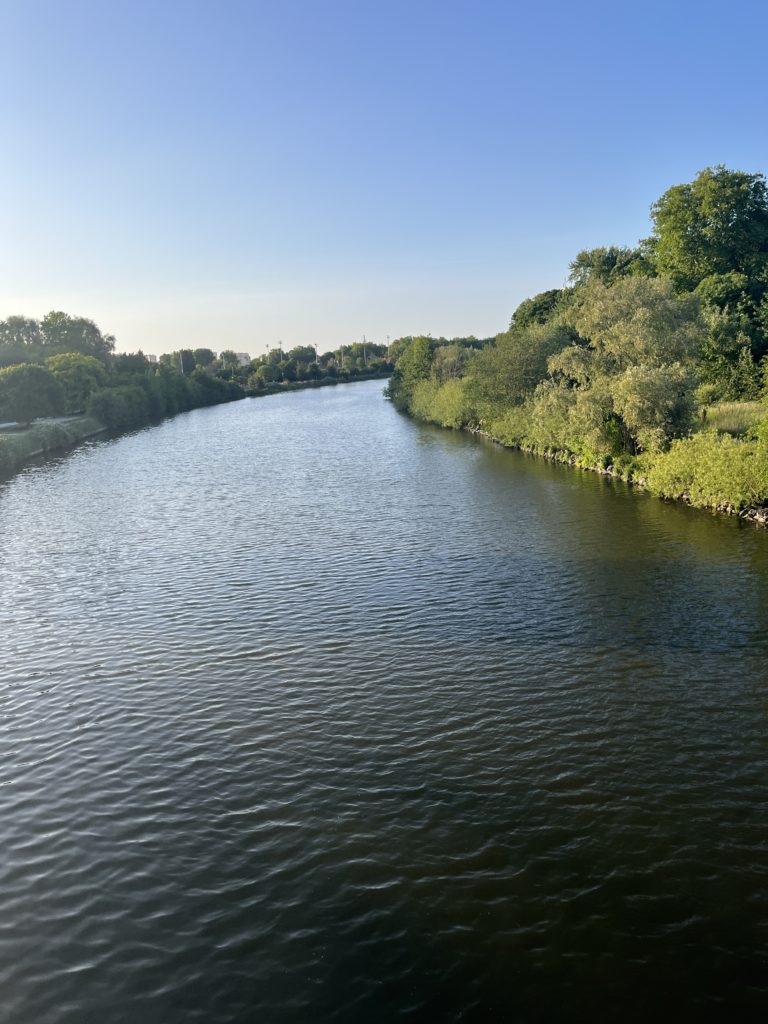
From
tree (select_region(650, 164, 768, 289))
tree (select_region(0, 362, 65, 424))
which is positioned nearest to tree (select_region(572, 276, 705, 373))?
tree (select_region(650, 164, 768, 289))

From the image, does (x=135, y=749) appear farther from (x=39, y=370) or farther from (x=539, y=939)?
(x=39, y=370)

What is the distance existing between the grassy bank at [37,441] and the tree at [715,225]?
6787 centimetres

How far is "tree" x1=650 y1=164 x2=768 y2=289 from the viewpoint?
77.0 meters

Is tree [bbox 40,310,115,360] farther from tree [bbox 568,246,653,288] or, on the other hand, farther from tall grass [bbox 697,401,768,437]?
tall grass [bbox 697,401,768,437]

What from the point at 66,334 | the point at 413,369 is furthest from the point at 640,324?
the point at 66,334

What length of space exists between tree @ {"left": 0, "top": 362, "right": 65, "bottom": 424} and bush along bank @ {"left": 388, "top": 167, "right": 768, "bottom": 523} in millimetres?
48082

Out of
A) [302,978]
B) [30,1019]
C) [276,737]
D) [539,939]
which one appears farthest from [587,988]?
[276,737]

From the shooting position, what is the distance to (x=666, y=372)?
44.2 m

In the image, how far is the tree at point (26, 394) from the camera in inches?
3465

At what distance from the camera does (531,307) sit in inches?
4279

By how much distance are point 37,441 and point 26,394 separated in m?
14.9

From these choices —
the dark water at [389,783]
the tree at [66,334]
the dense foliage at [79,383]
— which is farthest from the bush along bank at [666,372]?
the tree at [66,334]

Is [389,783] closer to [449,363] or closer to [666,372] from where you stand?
[666,372]

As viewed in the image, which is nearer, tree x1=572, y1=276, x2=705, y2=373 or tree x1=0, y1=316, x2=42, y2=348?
tree x1=572, y1=276, x2=705, y2=373
